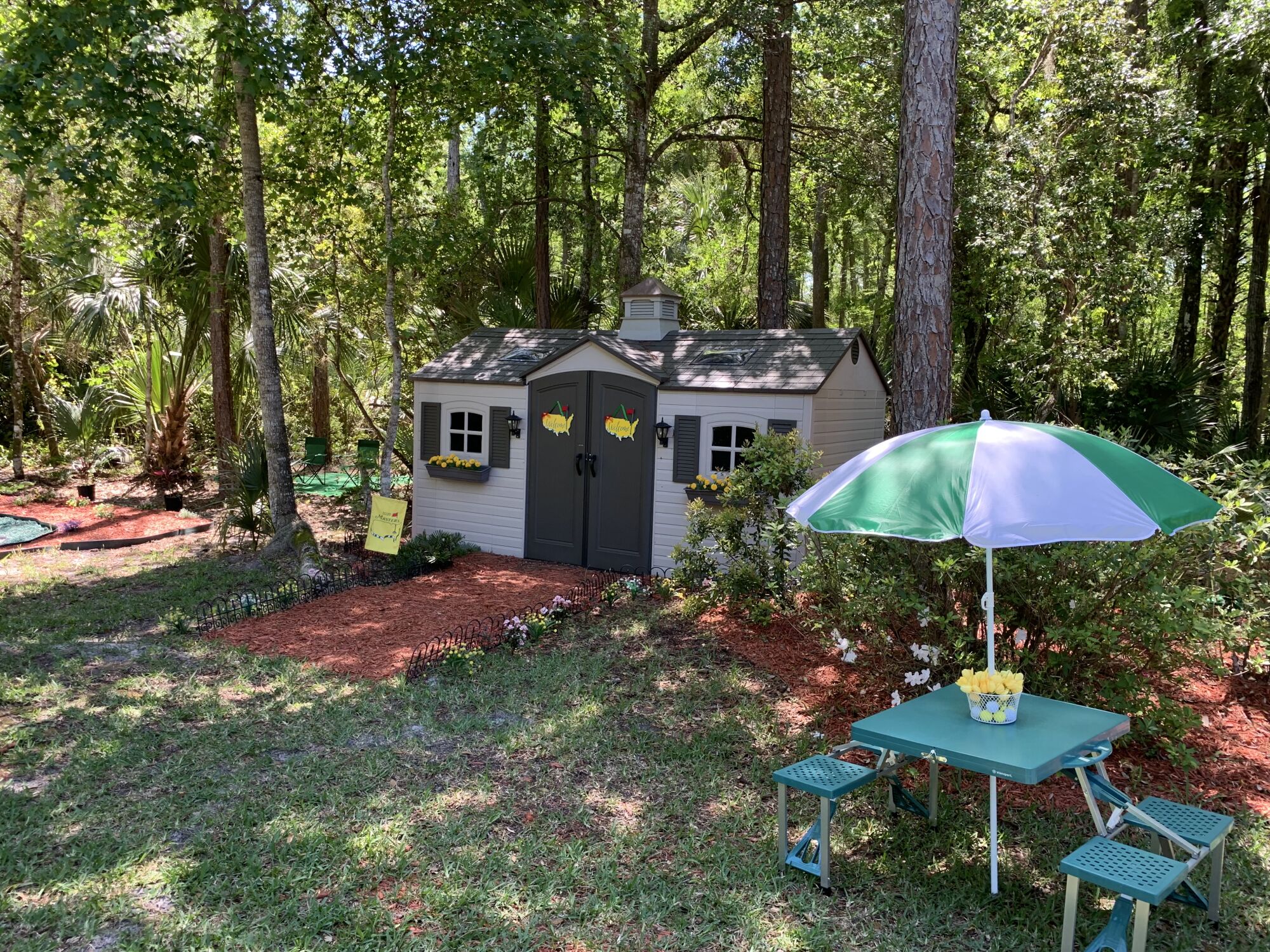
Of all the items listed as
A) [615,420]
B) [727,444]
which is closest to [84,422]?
[615,420]

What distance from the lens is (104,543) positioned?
33.8ft

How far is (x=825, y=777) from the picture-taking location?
3777 millimetres

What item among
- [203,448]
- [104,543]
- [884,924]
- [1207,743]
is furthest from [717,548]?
[203,448]

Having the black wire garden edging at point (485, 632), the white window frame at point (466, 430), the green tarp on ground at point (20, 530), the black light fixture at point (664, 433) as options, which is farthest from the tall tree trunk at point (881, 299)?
the green tarp on ground at point (20, 530)

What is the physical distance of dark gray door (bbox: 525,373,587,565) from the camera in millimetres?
9555

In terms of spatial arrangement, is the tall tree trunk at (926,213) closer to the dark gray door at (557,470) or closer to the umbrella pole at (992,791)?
the umbrella pole at (992,791)

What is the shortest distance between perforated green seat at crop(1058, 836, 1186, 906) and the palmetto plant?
1417 cm

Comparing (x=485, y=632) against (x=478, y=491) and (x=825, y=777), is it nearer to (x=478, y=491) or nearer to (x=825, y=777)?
(x=478, y=491)

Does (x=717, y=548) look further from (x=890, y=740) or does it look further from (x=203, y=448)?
(x=203, y=448)

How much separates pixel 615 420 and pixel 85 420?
9.42m

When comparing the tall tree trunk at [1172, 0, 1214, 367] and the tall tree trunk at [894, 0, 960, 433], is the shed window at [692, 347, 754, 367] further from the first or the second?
the tall tree trunk at [1172, 0, 1214, 367]

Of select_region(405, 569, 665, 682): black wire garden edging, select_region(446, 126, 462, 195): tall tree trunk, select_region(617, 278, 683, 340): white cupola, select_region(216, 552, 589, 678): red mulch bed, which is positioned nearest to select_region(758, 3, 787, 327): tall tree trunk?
select_region(617, 278, 683, 340): white cupola

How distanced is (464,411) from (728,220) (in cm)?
1284

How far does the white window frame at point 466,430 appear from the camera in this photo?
10.1 m
